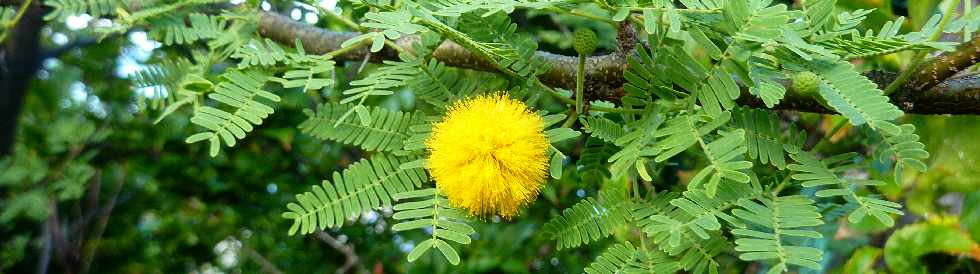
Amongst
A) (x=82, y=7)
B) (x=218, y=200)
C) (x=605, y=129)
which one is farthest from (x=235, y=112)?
(x=218, y=200)

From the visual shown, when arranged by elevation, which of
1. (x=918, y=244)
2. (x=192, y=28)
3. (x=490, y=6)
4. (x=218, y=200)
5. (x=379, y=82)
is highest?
(x=490, y=6)

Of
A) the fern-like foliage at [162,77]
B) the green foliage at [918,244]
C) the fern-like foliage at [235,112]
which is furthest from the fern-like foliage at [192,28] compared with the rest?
the green foliage at [918,244]

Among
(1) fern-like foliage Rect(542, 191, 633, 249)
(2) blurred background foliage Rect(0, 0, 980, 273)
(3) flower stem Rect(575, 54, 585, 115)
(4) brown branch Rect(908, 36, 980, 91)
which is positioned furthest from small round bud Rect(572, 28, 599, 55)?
(2) blurred background foliage Rect(0, 0, 980, 273)

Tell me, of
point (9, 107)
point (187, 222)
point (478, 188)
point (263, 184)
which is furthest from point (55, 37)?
point (478, 188)

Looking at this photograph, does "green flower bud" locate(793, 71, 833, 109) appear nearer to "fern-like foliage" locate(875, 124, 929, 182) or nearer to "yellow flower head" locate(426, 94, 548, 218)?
"fern-like foliage" locate(875, 124, 929, 182)

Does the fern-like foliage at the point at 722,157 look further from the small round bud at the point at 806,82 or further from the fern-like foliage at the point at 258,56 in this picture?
the fern-like foliage at the point at 258,56

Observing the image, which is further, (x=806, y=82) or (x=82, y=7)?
(x=82, y=7)

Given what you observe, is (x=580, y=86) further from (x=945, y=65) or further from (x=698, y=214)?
(x=945, y=65)
